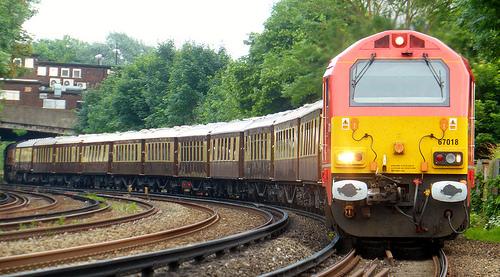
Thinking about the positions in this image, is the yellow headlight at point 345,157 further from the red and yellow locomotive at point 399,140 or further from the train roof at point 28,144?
the train roof at point 28,144

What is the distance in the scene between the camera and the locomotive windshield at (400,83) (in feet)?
37.4

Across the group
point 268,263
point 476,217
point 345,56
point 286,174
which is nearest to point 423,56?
point 345,56

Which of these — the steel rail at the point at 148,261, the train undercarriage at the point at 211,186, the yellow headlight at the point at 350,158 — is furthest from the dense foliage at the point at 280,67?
the steel rail at the point at 148,261

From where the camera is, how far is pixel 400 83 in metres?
11.5

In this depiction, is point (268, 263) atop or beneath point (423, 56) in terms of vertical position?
beneath

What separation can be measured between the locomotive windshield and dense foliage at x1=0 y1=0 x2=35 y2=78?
1868 centimetres

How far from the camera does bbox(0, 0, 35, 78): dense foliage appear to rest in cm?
2858

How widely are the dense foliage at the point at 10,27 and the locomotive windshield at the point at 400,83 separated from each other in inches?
735

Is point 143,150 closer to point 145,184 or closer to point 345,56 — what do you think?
point 145,184

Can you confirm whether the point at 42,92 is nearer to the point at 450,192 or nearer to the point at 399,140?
the point at 399,140

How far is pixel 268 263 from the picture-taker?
1081 centimetres

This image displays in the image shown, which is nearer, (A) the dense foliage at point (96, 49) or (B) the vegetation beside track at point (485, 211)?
(B) the vegetation beside track at point (485, 211)

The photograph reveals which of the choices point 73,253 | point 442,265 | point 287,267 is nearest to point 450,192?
point 442,265

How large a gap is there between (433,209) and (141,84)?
69424mm
